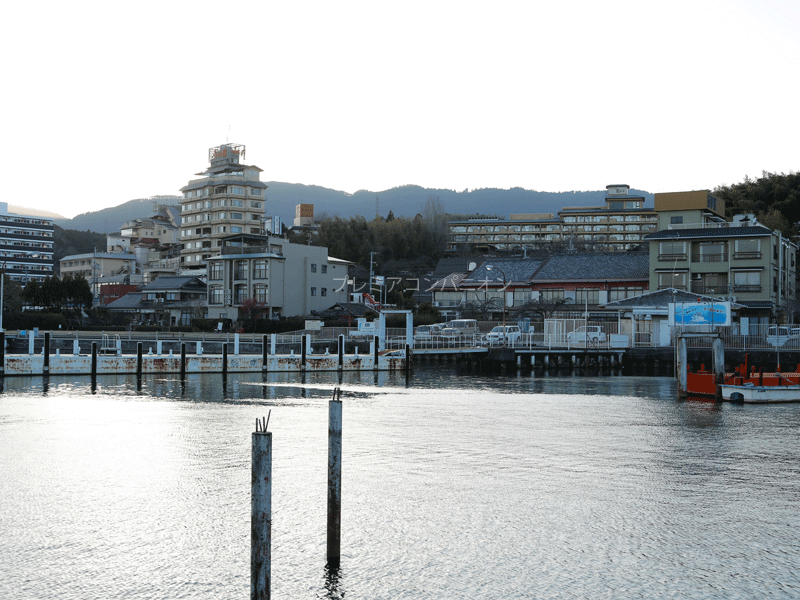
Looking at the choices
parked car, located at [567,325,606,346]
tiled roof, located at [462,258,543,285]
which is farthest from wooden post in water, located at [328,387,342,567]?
tiled roof, located at [462,258,543,285]

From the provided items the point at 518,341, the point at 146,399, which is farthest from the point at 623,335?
the point at 146,399

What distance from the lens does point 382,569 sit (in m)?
11.2

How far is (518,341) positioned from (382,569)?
50.6 meters

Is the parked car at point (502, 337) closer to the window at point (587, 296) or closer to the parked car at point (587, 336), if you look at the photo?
the parked car at point (587, 336)

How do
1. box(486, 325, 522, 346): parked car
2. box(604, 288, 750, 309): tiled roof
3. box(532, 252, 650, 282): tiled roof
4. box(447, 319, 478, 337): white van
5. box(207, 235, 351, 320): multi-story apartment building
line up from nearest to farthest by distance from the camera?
box(604, 288, 750, 309): tiled roof, box(486, 325, 522, 346): parked car, box(447, 319, 478, 337): white van, box(532, 252, 650, 282): tiled roof, box(207, 235, 351, 320): multi-story apartment building

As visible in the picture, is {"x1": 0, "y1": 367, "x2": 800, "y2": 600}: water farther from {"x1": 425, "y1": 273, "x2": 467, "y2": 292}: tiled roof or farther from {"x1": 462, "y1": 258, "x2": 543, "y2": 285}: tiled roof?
A: {"x1": 425, "y1": 273, "x2": 467, "y2": 292}: tiled roof

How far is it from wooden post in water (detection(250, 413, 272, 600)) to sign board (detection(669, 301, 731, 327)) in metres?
47.6

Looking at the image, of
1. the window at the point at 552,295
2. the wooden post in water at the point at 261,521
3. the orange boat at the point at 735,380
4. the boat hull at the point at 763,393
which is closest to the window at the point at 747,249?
the window at the point at 552,295

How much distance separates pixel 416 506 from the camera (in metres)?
14.5

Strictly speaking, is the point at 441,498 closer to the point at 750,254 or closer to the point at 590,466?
the point at 590,466

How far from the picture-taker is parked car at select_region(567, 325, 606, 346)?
58.3 meters

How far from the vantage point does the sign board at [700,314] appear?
5231 cm

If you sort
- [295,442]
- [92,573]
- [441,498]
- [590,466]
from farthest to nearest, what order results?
[295,442], [590,466], [441,498], [92,573]

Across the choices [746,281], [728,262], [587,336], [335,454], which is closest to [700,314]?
[587,336]
